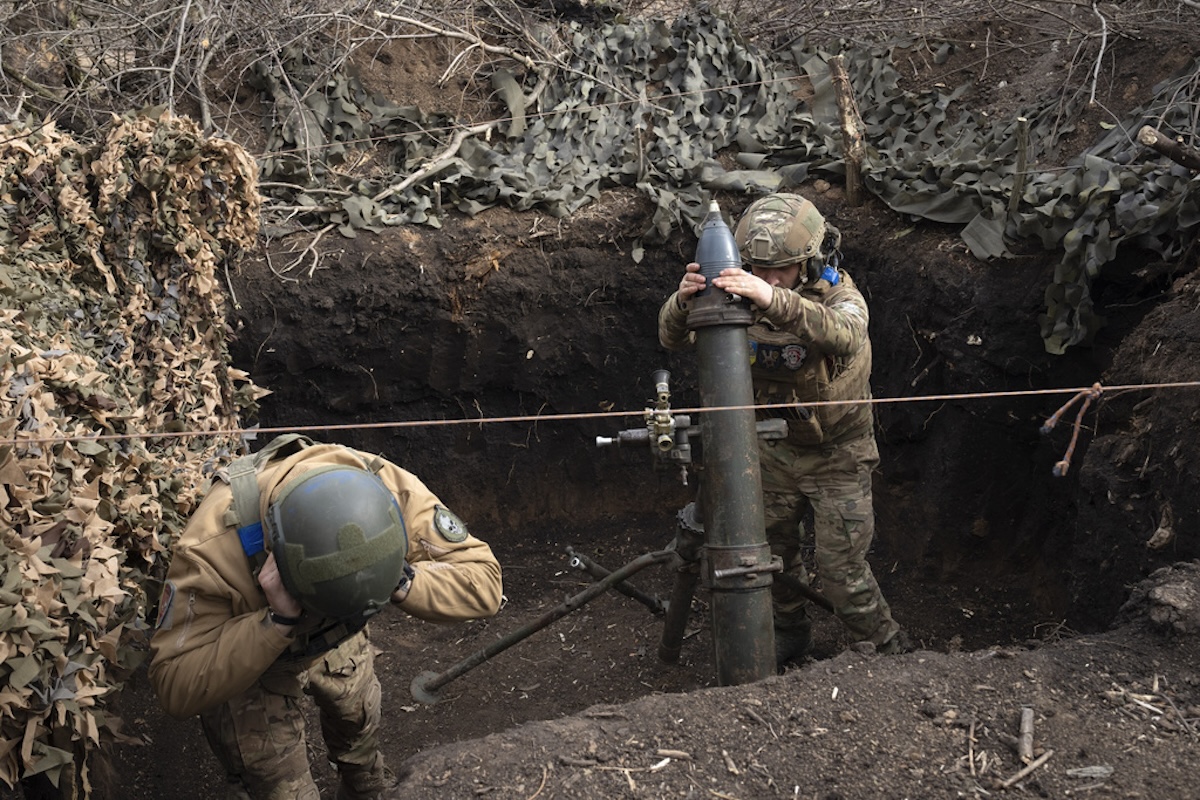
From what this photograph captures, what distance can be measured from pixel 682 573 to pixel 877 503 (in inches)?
85.0

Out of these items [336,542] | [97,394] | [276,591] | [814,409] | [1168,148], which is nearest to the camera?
[336,542]

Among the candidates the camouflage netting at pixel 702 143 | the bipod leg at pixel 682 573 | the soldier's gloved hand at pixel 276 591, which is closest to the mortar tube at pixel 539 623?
the bipod leg at pixel 682 573

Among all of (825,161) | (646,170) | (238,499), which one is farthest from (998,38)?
(238,499)

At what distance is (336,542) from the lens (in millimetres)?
2811

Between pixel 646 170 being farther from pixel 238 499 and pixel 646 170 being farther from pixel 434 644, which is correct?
pixel 238 499

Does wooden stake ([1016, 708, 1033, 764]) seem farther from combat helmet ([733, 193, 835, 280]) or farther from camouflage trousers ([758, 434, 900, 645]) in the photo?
combat helmet ([733, 193, 835, 280])

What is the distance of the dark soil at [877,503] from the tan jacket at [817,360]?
79 cm

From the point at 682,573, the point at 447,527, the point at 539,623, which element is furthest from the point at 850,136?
the point at 447,527

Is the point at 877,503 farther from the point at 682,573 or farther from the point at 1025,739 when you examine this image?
the point at 1025,739

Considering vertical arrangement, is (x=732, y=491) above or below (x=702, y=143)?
below

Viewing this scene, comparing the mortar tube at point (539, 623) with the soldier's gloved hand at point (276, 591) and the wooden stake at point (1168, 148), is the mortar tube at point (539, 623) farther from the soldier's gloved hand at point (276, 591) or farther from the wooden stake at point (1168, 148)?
the wooden stake at point (1168, 148)

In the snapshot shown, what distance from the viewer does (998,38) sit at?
22.2 feet

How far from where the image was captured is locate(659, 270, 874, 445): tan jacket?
12.4 feet

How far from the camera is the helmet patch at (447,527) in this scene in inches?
131
